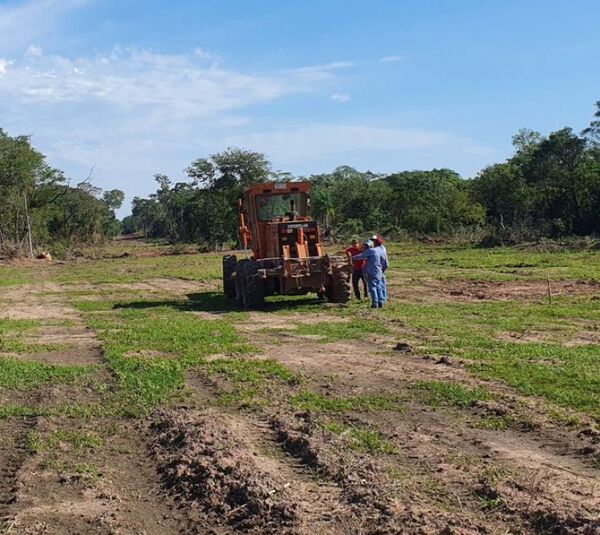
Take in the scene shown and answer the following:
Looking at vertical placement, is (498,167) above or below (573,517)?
above

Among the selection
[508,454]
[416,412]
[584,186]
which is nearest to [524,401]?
[416,412]

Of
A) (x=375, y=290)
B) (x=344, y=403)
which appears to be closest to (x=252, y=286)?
(x=375, y=290)

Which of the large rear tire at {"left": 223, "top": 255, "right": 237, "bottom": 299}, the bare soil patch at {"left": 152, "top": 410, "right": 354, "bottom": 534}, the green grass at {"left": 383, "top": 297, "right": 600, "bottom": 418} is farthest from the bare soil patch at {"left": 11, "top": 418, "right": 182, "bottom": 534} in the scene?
the large rear tire at {"left": 223, "top": 255, "right": 237, "bottom": 299}

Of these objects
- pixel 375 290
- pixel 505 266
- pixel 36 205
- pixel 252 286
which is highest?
pixel 36 205

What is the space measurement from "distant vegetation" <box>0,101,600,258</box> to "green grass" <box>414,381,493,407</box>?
118ft

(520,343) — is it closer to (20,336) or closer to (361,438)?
(361,438)

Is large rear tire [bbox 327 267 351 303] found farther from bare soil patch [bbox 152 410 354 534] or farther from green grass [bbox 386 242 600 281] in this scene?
bare soil patch [bbox 152 410 354 534]

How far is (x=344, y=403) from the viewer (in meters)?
7.59

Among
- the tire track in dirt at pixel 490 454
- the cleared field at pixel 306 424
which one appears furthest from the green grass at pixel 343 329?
the tire track in dirt at pixel 490 454

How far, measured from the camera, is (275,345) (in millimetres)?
11859

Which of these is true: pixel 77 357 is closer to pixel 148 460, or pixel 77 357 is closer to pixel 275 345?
pixel 275 345

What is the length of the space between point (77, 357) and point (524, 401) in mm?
6859

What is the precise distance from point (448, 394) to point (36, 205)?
5283 centimetres

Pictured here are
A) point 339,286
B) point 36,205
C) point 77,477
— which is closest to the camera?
point 77,477
